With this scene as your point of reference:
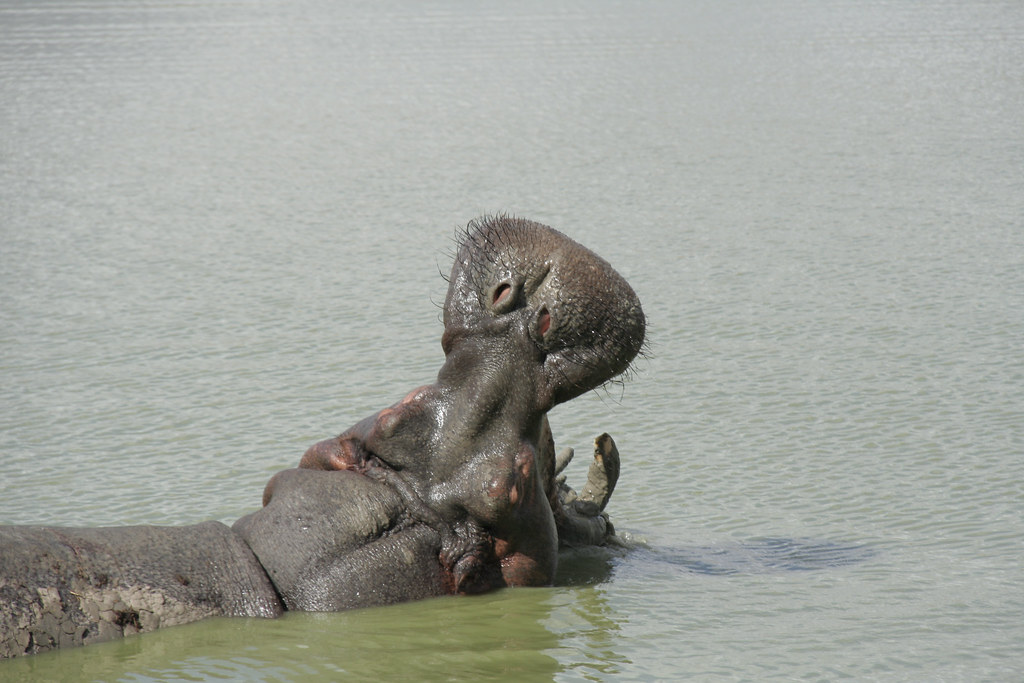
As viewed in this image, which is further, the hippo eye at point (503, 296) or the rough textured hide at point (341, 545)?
the hippo eye at point (503, 296)

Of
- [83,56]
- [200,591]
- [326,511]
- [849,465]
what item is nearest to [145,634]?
[200,591]

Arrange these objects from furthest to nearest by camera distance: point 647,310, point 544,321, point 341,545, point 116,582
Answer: point 647,310
point 544,321
point 341,545
point 116,582

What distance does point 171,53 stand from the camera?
22359 millimetres

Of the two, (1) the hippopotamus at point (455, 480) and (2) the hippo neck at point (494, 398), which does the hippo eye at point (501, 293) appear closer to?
(1) the hippopotamus at point (455, 480)

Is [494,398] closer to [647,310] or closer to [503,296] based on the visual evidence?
[503,296]

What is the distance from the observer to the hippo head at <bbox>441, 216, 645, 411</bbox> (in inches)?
194

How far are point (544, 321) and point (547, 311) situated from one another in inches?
1.5

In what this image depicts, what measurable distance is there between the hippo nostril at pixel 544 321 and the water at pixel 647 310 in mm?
967

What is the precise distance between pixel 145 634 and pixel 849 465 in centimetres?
338

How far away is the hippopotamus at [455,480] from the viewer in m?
4.82

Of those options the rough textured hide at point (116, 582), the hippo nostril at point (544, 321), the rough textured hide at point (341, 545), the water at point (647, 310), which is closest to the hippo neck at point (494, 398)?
the hippo nostril at point (544, 321)

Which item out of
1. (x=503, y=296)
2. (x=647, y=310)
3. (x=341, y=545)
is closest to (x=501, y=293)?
(x=503, y=296)

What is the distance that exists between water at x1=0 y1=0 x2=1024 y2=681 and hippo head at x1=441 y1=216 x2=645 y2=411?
0.85 m

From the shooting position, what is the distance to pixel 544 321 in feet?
16.3
